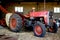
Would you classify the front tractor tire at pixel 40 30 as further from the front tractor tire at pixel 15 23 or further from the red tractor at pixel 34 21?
the front tractor tire at pixel 15 23

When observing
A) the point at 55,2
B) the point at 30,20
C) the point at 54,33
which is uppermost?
the point at 55,2

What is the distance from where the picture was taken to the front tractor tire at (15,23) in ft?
22.9

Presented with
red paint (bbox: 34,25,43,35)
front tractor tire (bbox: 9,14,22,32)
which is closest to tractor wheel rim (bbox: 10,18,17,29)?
front tractor tire (bbox: 9,14,22,32)

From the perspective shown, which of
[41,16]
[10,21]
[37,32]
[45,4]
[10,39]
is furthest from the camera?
[45,4]

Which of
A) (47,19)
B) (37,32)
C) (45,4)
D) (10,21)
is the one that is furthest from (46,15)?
(45,4)

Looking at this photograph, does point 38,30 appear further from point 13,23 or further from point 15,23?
point 13,23

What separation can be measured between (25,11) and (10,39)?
5639 mm

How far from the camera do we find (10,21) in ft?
24.8

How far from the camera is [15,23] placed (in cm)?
721

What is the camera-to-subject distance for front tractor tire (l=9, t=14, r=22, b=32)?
6984 mm

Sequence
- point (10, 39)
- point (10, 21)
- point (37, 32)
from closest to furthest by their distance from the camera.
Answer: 1. point (10, 39)
2. point (37, 32)
3. point (10, 21)

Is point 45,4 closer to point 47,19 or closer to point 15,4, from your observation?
point 15,4

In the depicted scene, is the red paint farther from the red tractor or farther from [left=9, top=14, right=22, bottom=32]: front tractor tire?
[left=9, top=14, right=22, bottom=32]: front tractor tire

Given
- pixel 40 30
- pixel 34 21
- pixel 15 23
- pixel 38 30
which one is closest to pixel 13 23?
pixel 15 23
